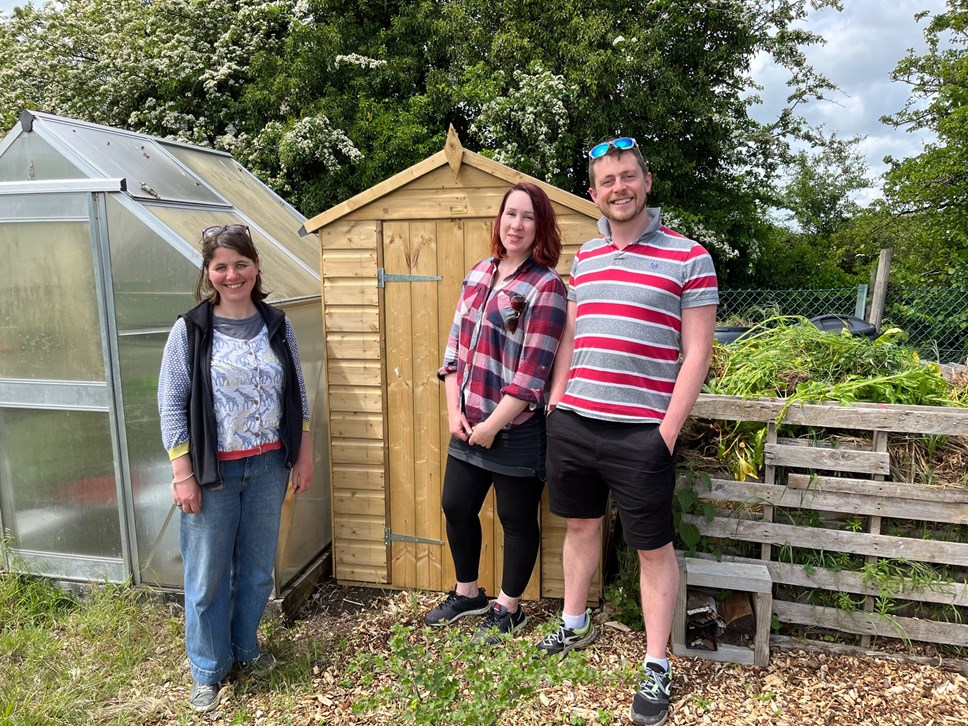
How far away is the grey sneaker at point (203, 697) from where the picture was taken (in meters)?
2.69

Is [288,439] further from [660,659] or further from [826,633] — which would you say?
[826,633]

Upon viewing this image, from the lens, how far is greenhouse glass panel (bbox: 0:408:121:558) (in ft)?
11.4

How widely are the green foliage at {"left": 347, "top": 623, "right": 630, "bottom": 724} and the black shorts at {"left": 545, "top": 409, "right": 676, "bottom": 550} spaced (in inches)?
23.7

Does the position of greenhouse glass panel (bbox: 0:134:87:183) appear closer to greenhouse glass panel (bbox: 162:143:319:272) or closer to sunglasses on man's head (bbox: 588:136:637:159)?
greenhouse glass panel (bbox: 162:143:319:272)

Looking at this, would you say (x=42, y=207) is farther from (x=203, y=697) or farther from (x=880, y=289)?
(x=880, y=289)

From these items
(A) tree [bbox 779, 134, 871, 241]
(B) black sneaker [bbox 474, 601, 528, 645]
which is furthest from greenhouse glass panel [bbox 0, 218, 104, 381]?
(A) tree [bbox 779, 134, 871, 241]

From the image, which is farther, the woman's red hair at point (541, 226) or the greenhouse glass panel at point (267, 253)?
the greenhouse glass panel at point (267, 253)

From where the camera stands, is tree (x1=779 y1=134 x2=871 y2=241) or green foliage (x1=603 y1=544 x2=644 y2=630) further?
tree (x1=779 y1=134 x2=871 y2=241)

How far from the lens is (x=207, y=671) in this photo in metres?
2.70

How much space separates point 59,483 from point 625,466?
3.06m

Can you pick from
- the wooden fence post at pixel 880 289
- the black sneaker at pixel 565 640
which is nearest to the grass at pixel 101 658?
the black sneaker at pixel 565 640

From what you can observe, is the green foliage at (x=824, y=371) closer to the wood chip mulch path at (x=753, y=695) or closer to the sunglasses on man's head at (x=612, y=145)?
the wood chip mulch path at (x=753, y=695)

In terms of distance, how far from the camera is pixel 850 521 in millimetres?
2973

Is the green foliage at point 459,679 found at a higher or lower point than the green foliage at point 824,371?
lower
